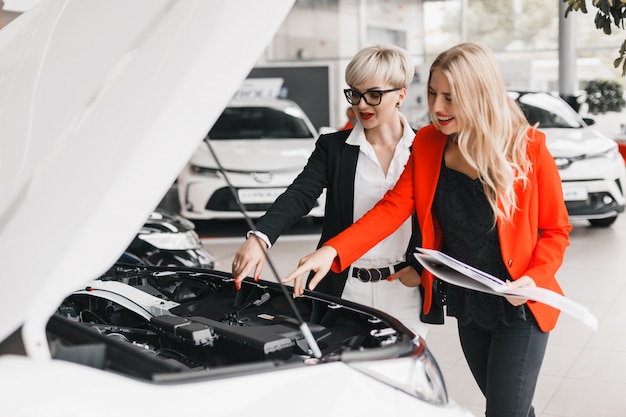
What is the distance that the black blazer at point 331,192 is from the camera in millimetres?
2639

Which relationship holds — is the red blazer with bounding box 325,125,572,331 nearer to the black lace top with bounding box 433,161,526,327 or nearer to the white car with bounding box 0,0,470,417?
the black lace top with bounding box 433,161,526,327

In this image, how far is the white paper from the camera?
6.52ft

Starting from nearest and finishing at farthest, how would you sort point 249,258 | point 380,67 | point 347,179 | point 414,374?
point 414,374, point 249,258, point 380,67, point 347,179

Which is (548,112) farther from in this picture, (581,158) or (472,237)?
(472,237)

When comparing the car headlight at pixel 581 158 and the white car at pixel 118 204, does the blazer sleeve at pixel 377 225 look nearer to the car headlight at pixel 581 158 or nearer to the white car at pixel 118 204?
the white car at pixel 118 204

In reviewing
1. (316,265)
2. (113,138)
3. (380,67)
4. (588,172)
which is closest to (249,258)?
(316,265)

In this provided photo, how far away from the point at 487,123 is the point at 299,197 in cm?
77

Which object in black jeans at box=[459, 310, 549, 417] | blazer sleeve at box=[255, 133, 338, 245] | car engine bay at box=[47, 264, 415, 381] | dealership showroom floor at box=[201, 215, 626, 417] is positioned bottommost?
dealership showroom floor at box=[201, 215, 626, 417]

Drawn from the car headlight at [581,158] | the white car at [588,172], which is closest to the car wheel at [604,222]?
the white car at [588,172]

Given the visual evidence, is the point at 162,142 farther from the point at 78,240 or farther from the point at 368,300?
the point at 368,300

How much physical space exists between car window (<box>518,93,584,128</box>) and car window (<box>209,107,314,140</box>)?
248 centimetres

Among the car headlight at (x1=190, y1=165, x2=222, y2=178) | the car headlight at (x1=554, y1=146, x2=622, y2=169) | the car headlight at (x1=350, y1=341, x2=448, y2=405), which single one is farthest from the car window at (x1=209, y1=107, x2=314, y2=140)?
the car headlight at (x1=350, y1=341, x2=448, y2=405)

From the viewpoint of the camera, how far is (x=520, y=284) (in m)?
2.13

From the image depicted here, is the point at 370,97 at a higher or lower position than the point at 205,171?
higher
